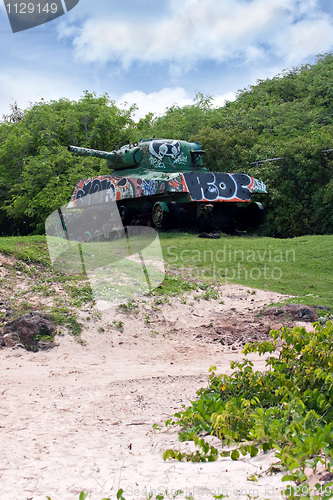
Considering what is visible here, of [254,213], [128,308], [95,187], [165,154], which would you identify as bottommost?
[128,308]

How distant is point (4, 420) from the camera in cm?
461

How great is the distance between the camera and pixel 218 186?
16766mm

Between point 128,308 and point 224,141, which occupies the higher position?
point 224,141

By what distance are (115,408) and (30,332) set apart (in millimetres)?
2778

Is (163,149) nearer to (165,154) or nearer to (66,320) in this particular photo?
(165,154)

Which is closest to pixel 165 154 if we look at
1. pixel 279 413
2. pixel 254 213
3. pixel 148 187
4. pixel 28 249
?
pixel 148 187

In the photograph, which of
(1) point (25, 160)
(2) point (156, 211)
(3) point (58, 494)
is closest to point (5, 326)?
(3) point (58, 494)

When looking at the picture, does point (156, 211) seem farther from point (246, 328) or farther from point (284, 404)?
point (284, 404)

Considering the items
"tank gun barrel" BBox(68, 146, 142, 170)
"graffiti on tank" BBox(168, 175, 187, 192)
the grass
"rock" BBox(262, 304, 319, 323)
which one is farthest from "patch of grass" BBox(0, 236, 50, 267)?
"tank gun barrel" BBox(68, 146, 142, 170)

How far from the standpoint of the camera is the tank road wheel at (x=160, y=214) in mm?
16375

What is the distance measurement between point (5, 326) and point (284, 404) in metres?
4.77

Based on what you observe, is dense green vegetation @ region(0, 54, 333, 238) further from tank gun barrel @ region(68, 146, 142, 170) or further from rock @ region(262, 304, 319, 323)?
rock @ region(262, 304, 319, 323)

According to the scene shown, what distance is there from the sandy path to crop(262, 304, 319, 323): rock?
45 cm

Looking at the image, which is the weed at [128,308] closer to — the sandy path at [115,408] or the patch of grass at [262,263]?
Result: the sandy path at [115,408]
